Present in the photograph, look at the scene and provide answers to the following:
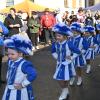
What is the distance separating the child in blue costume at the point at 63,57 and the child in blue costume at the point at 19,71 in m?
2.56

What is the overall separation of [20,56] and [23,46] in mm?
190

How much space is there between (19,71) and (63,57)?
9.22 ft

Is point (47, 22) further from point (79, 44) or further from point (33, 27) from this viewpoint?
point (79, 44)

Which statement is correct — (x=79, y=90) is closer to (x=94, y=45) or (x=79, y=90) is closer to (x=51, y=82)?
(x=51, y=82)

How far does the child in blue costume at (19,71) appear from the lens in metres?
6.41

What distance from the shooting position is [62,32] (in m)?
8.98

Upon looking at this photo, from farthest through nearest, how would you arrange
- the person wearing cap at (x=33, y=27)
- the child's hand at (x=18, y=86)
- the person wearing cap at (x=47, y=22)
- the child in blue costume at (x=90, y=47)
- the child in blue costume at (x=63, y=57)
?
the person wearing cap at (x=47, y=22) → the person wearing cap at (x=33, y=27) → the child in blue costume at (x=90, y=47) → the child in blue costume at (x=63, y=57) → the child's hand at (x=18, y=86)

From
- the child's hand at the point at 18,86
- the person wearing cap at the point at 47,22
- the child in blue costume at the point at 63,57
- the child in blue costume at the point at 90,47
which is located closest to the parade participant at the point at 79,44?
the child in blue costume at the point at 63,57

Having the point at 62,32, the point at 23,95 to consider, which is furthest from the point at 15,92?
the point at 62,32

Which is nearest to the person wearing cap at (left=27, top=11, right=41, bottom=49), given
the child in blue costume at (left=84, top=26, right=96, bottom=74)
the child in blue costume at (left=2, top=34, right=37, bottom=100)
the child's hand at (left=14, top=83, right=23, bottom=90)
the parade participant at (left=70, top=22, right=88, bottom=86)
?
the child in blue costume at (left=84, top=26, right=96, bottom=74)

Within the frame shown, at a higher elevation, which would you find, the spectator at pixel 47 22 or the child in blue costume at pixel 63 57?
the child in blue costume at pixel 63 57

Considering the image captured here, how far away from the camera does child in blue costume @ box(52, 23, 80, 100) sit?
9.05 meters

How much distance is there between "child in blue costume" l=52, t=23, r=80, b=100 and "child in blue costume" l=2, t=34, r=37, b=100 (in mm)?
2564

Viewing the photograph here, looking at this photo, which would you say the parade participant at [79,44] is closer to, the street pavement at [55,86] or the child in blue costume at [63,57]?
the street pavement at [55,86]
